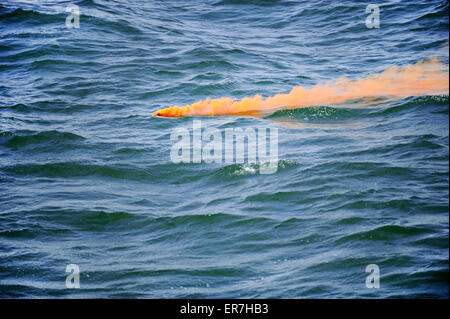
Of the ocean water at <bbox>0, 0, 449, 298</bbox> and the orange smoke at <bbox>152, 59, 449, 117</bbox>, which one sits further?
the orange smoke at <bbox>152, 59, 449, 117</bbox>

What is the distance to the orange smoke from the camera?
18.2m

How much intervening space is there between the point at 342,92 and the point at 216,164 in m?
4.27

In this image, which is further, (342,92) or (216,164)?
(342,92)

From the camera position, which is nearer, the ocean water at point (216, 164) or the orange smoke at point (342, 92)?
the ocean water at point (216, 164)

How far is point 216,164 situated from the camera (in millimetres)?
15984

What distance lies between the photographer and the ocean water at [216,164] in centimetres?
1212

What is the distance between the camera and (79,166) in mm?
16797

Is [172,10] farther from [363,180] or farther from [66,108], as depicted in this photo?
[363,180]

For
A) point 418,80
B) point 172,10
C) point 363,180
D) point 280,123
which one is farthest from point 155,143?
point 172,10

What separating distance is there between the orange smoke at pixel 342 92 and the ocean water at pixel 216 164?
12.7 inches

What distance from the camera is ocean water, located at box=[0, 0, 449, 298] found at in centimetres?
1212

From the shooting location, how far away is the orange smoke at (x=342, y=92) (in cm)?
1820

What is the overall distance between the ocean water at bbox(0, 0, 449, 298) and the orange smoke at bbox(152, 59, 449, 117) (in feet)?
1.06

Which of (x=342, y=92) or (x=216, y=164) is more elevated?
(x=342, y=92)
